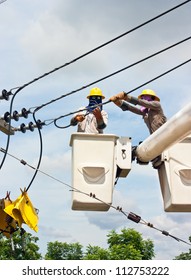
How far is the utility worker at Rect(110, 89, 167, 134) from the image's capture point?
345 inches

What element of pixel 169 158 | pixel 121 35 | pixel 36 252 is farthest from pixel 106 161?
pixel 36 252

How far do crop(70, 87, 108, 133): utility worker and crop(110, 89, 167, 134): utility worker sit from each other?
0.31 meters

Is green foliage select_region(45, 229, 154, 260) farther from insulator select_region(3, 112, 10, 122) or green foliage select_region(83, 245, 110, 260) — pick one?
insulator select_region(3, 112, 10, 122)

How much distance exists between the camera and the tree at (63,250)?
42.0 meters

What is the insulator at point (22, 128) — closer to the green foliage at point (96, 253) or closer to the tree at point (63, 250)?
the green foliage at point (96, 253)

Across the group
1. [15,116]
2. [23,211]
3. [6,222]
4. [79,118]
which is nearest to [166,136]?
[79,118]

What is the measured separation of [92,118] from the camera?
9000mm

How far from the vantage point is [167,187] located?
8.54 m

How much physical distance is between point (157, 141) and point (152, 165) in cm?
79

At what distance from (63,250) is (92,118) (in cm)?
3414

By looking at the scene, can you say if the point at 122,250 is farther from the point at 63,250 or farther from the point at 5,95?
the point at 5,95

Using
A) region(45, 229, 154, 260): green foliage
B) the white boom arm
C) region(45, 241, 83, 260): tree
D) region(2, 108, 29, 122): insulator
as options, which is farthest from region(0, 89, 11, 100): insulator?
region(45, 241, 83, 260): tree

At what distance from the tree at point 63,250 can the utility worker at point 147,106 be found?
110 feet

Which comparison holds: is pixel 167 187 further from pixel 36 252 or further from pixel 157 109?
pixel 36 252
